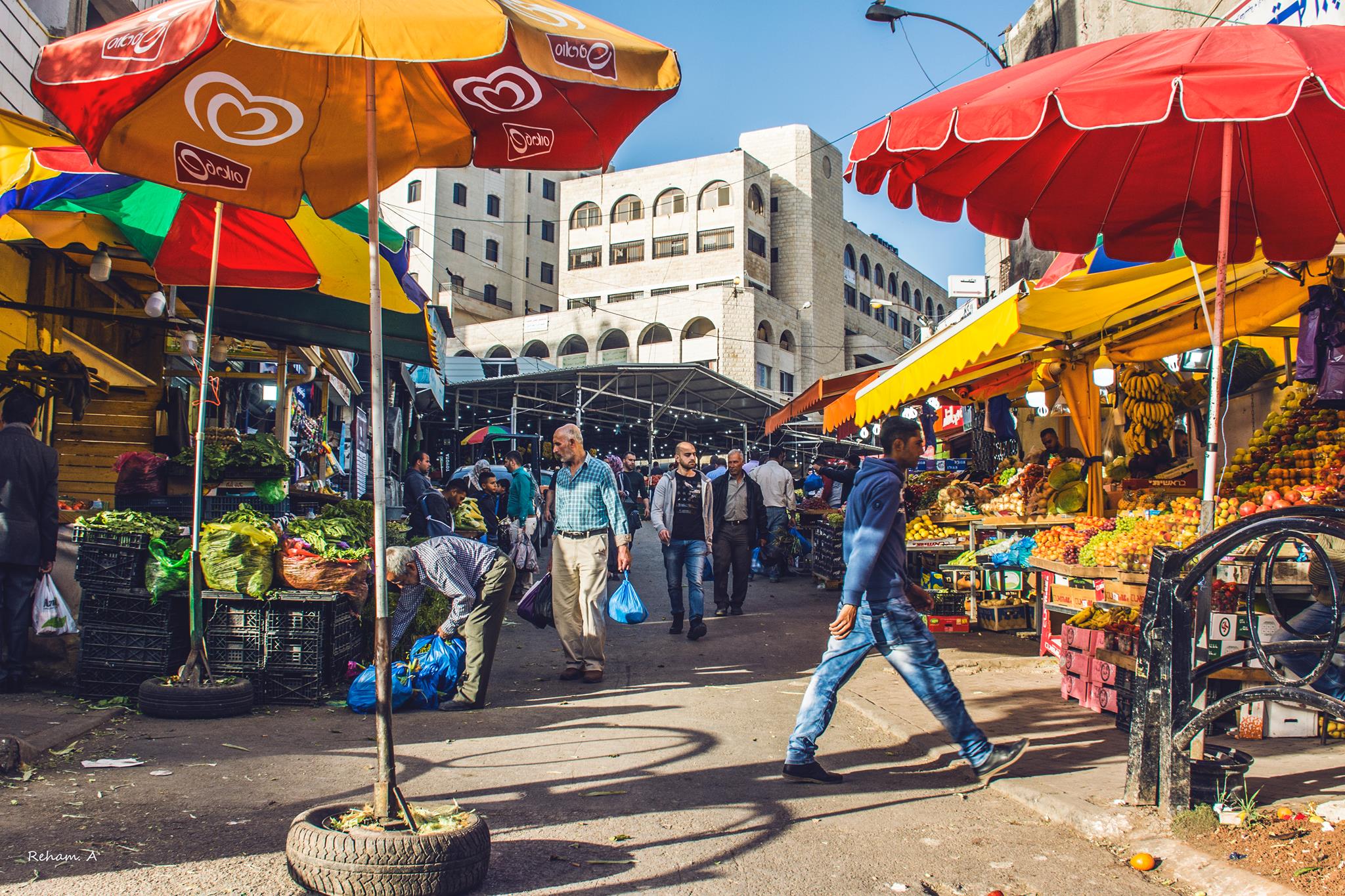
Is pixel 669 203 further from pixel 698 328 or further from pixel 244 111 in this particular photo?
pixel 244 111

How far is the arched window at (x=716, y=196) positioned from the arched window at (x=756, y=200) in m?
1.38

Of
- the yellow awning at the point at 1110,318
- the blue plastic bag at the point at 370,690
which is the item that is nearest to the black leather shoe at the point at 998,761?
the blue plastic bag at the point at 370,690

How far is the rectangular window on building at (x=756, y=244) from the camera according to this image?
62406 millimetres

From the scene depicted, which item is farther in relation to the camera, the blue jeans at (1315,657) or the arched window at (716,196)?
the arched window at (716,196)

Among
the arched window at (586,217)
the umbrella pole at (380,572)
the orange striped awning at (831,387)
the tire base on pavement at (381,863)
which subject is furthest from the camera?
the arched window at (586,217)

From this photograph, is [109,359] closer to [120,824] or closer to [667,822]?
[120,824]

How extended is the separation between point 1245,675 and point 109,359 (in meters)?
10.2

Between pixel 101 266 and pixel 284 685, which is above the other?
pixel 101 266

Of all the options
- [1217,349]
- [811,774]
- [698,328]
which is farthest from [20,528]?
[698,328]

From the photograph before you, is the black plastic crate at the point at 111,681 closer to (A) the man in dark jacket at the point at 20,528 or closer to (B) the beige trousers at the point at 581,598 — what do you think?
(A) the man in dark jacket at the point at 20,528

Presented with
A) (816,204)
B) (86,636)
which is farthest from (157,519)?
(816,204)

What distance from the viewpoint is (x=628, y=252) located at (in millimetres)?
65000

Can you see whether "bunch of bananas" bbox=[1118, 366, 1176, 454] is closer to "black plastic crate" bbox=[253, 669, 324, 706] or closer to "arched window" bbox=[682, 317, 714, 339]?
"black plastic crate" bbox=[253, 669, 324, 706]

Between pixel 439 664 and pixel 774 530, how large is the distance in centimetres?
972
